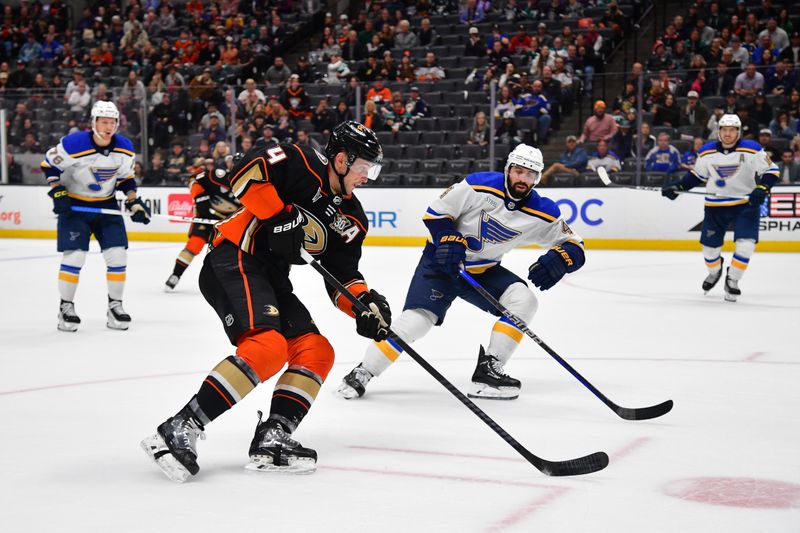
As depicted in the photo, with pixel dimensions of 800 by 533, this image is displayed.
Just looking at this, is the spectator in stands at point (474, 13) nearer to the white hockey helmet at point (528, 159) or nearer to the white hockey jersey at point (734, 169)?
the white hockey jersey at point (734, 169)

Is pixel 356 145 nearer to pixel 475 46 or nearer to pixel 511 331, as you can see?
pixel 511 331

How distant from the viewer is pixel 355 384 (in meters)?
4.18

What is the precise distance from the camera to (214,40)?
1623 centimetres

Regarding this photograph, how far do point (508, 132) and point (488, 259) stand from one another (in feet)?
25.1

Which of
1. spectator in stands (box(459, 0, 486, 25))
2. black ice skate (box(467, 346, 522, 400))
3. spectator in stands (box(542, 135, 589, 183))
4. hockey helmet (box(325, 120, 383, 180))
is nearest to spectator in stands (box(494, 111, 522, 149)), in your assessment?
spectator in stands (box(542, 135, 589, 183))

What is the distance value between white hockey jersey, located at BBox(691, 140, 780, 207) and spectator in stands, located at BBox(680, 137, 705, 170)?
3264 millimetres

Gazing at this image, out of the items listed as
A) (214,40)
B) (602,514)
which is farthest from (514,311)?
(214,40)

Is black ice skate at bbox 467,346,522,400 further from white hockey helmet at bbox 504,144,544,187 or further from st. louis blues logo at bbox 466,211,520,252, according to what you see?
white hockey helmet at bbox 504,144,544,187

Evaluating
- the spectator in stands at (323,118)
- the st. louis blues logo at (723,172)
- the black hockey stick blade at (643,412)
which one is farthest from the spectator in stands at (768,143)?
the black hockey stick blade at (643,412)

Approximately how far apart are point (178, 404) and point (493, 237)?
1.51 m

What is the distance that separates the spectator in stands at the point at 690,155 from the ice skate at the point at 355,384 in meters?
7.86

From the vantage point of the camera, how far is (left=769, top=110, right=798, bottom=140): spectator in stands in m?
10.9

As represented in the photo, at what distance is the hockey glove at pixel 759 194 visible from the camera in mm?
7621

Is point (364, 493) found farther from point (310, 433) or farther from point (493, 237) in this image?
point (493, 237)
